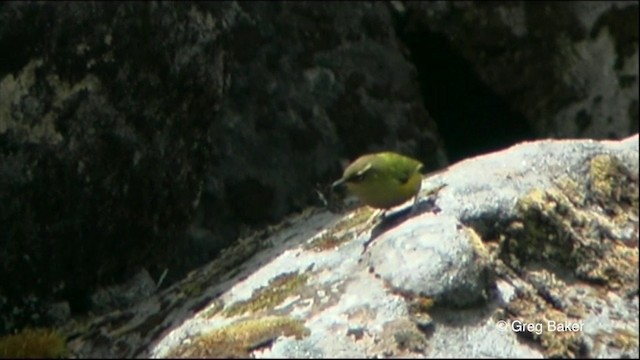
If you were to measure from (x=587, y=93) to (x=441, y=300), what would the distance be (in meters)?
5.43

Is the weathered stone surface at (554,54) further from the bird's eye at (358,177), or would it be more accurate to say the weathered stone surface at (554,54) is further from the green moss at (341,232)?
the bird's eye at (358,177)

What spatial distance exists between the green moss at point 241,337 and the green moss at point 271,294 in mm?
256

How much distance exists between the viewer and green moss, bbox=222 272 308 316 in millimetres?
6109

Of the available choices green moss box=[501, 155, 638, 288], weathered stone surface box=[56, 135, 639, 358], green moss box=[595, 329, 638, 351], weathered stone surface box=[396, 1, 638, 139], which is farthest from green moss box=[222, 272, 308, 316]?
weathered stone surface box=[396, 1, 638, 139]

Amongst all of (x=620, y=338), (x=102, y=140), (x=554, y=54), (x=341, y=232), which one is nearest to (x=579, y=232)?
(x=620, y=338)

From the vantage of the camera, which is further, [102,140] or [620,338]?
[102,140]

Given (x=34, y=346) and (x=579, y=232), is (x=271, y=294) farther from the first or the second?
(x=579, y=232)

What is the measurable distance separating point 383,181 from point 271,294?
97 cm

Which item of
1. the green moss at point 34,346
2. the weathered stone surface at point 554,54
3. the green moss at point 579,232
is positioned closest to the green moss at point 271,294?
the green moss at point 34,346

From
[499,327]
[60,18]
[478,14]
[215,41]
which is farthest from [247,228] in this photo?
[499,327]

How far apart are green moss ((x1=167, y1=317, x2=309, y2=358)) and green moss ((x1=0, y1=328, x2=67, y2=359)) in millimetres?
772

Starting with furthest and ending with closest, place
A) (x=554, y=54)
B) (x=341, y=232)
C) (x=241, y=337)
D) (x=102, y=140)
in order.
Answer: (x=554, y=54) < (x=102, y=140) < (x=341, y=232) < (x=241, y=337)

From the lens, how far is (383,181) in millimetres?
6742

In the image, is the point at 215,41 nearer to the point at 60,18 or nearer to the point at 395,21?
the point at 60,18
